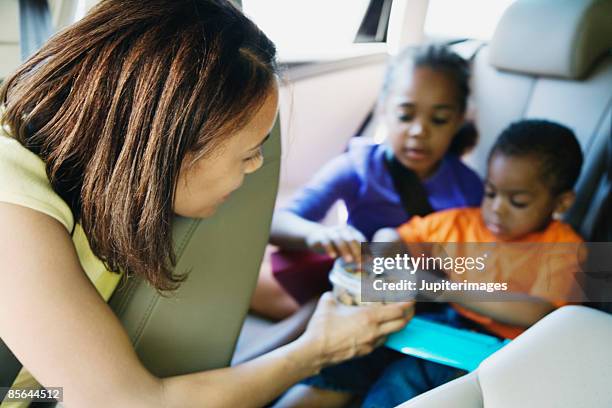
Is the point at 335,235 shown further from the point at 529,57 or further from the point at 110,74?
the point at 529,57

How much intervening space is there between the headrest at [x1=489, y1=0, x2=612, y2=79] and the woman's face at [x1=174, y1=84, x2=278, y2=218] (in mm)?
970

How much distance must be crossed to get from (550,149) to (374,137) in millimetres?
713

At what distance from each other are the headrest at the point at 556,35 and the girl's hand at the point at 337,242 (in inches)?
29.3

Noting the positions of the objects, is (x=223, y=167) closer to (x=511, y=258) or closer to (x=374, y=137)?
(x=511, y=258)

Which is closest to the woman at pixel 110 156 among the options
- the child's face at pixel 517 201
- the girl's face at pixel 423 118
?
the child's face at pixel 517 201

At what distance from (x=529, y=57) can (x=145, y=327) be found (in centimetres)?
125

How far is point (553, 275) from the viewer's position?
102cm

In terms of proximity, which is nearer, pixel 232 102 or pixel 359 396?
pixel 232 102

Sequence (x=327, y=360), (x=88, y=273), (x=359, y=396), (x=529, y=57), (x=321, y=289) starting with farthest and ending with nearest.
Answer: (x=529, y=57) → (x=321, y=289) → (x=359, y=396) → (x=327, y=360) → (x=88, y=273)

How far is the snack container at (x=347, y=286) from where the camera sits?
3.38ft

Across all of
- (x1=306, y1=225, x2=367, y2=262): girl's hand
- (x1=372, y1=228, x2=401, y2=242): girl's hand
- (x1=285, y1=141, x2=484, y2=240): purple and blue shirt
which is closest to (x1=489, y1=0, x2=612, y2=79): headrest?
(x1=285, y1=141, x2=484, y2=240): purple and blue shirt

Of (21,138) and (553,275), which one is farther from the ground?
(21,138)

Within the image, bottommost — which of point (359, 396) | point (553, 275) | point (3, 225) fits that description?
point (359, 396)

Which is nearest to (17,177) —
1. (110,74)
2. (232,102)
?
(110,74)
